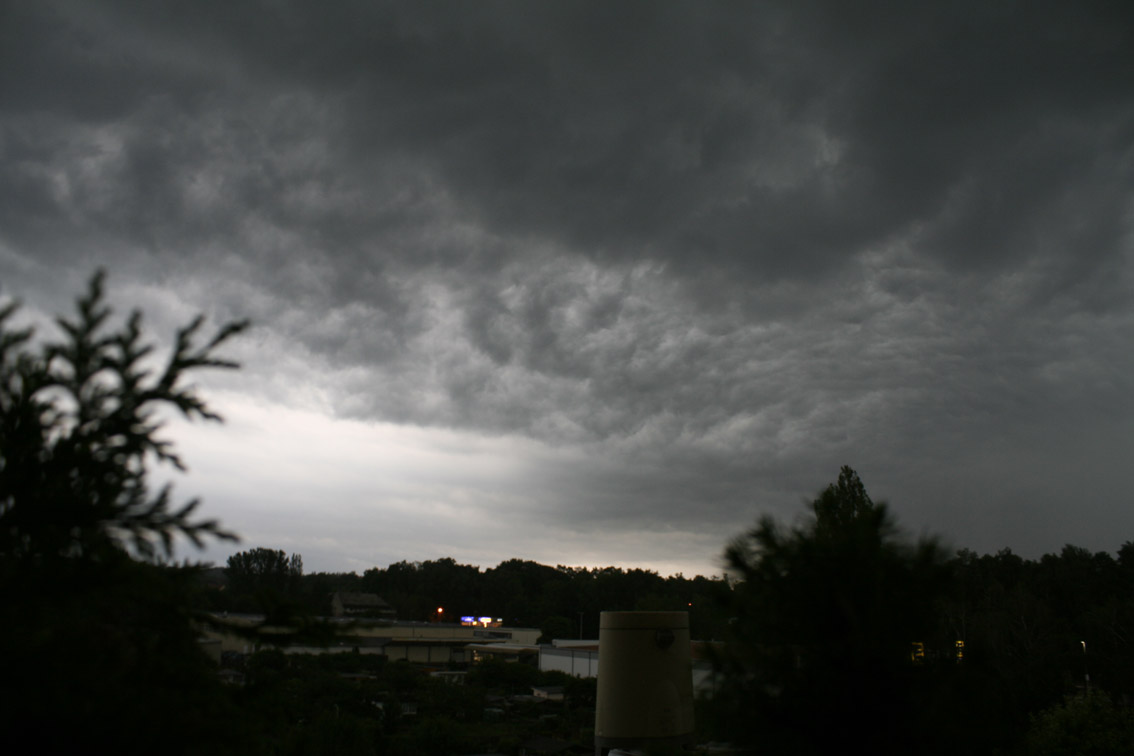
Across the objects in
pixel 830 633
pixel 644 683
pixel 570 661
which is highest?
pixel 830 633

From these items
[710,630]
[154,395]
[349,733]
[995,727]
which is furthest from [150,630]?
[349,733]

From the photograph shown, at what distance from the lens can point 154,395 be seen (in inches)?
124

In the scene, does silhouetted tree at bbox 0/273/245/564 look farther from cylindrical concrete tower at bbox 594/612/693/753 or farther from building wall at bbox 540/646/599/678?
building wall at bbox 540/646/599/678

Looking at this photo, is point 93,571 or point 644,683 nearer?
point 93,571

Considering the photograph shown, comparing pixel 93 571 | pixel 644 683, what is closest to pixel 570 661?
pixel 644 683

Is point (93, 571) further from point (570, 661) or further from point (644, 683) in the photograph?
point (570, 661)

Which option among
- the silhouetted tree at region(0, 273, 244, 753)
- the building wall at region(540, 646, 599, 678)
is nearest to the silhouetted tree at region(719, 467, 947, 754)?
the silhouetted tree at region(0, 273, 244, 753)

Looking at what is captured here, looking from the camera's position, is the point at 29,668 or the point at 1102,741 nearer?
the point at 29,668

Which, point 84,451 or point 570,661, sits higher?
point 84,451

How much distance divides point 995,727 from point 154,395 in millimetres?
4278

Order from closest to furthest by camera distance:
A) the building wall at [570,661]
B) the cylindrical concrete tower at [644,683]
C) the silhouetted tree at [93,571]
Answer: the silhouetted tree at [93,571] → the cylindrical concrete tower at [644,683] → the building wall at [570,661]

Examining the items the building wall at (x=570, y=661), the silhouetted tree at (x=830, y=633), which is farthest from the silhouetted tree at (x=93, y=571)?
the building wall at (x=570, y=661)

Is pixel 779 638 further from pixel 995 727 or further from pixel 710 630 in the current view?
pixel 995 727

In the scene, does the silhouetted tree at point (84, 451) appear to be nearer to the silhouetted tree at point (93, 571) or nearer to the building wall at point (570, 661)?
the silhouetted tree at point (93, 571)
